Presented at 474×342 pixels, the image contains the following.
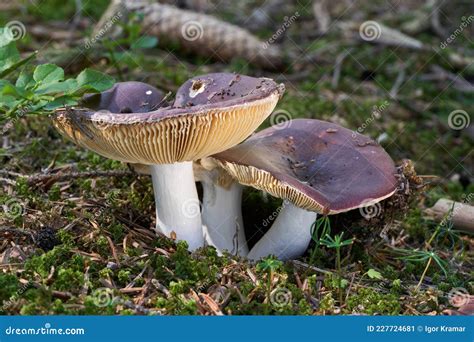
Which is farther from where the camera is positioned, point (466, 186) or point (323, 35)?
point (323, 35)

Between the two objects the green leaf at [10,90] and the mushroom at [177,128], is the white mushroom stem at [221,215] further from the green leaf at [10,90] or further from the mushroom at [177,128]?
the green leaf at [10,90]

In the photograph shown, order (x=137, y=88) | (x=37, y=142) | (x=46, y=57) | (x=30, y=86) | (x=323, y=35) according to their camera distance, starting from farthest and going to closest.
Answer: (x=323, y=35) → (x=46, y=57) → (x=37, y=142) → (x=137, y=88) → (x=30, y=86)

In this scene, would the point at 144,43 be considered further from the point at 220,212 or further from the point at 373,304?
the point at 373,304

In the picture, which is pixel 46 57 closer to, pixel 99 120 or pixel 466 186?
pixel 99 120

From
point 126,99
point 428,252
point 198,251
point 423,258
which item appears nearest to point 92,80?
point 126,99

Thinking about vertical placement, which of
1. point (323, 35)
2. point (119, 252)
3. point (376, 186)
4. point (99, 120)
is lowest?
point (119, 252)

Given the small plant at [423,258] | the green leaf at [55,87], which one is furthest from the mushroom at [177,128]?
the small plant at [423,258]

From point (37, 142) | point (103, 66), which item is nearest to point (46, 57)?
point (103, 66)
